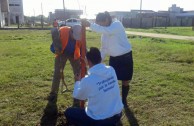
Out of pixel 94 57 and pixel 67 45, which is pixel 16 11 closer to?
pixel 67 45

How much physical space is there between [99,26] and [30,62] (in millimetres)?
6622

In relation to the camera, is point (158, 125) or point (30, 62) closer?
point (158, 125)

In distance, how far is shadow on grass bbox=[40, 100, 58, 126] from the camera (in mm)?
5206

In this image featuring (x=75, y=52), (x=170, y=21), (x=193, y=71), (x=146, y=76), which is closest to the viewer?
(x=75, y=52)

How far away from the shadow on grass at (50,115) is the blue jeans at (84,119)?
4.23 feet

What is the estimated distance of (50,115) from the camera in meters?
5.53

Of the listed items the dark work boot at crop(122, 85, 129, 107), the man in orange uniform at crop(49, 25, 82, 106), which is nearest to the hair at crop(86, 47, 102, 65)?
the man in orange uniform at crop(49, 25, 82, 106)

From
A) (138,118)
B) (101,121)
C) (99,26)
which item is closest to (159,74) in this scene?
(138,118)

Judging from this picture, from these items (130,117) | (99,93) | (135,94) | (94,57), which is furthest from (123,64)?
(99,93)

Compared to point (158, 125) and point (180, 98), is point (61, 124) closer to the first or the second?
point (158, 125)

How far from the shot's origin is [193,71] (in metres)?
9.30

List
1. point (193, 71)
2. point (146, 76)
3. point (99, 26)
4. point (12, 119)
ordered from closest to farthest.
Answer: point (99, 26) → point (12, 119) → point (146, 76) → point (193, 71)

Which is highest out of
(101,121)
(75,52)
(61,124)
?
(75,52)

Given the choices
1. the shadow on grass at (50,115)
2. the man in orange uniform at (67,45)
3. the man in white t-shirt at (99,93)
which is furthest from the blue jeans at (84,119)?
the man in orange uniform at (67,45)
